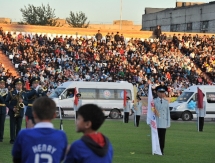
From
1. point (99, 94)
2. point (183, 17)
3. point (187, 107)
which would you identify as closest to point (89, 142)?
point (187, 107)

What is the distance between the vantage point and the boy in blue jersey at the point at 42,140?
6062 mm

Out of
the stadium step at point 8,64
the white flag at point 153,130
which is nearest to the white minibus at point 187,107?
the stadium step at point 8,64

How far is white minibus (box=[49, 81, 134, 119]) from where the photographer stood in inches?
1481

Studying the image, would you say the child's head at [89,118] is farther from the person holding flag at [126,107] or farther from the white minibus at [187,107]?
the white minibus at [187,107]

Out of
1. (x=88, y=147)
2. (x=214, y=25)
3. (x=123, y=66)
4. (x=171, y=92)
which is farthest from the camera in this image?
(x=214, y=25)

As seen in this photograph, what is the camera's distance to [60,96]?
37.5 metres

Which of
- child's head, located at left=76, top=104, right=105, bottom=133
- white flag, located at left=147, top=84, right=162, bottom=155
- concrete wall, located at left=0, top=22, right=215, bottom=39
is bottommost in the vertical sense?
white flag, located at left=147, top=84, right=162, bottom=155

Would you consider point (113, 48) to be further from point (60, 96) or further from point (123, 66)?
point (60, 96)

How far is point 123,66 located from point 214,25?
96.1 feet

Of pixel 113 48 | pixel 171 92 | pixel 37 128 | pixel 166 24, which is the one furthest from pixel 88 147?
pixel 166 24

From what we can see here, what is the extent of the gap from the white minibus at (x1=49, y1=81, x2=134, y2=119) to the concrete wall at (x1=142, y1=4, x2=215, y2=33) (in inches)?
1499

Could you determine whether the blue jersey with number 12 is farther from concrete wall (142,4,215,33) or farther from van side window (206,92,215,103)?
concrete wall (142,4,215,33)

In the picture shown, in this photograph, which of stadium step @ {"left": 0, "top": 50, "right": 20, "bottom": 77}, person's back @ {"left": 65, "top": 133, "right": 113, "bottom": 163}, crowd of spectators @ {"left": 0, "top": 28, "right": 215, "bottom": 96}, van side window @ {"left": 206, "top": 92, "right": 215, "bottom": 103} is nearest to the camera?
person's back @ {"left": 65, "top": 133, "right": 113, "bottom": 163}

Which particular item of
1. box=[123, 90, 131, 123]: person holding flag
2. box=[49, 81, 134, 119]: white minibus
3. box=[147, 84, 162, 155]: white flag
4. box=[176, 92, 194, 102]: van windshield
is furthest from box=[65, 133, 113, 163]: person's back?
box=[176, 92, 194, 102]: van windshield
